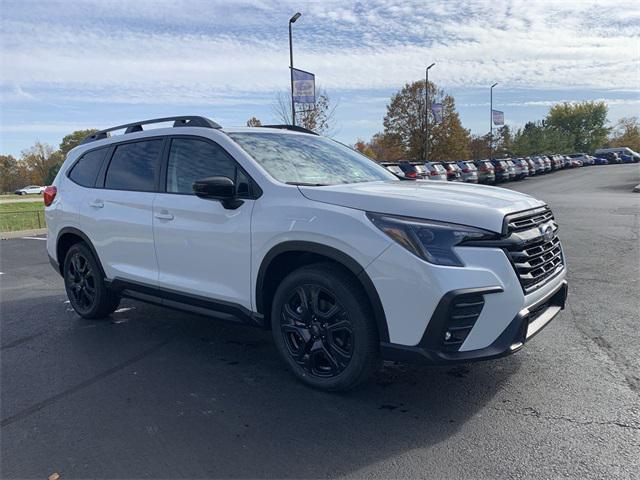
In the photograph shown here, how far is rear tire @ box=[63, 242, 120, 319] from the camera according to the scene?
5258 mm

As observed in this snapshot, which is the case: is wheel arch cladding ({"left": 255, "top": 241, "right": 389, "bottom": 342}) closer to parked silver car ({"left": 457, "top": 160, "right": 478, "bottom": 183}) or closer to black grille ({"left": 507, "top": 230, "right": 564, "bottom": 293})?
black grille ({"left": 507, "top": 230, "right": 564, "bottom": 293})

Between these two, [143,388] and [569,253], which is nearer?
[143,388]

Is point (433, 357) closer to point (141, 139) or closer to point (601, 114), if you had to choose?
point (141, 139)

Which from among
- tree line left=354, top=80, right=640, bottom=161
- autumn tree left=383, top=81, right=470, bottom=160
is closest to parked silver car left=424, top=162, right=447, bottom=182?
tree line left=354, top=80, right=640, bottom=161

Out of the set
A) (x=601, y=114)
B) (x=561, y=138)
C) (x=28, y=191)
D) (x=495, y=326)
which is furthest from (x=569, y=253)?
(x=601, y=114)

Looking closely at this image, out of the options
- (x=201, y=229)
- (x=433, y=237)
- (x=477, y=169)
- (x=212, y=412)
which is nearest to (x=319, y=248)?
(x=433, y=237)

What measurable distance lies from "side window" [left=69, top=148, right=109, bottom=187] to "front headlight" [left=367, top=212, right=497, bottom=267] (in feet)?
11.5

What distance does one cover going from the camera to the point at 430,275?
2918 millimetres

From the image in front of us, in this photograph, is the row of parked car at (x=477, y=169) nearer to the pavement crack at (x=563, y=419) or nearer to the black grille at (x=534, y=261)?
the black grille at (x=534, y=261)

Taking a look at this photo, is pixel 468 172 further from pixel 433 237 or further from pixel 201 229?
pixel 433 237

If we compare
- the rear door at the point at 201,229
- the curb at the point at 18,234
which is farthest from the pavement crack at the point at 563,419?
the curb at the point at 18,234

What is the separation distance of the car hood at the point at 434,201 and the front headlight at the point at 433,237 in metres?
0.04

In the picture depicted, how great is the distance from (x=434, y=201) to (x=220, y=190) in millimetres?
1487

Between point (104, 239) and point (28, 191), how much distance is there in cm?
9158
